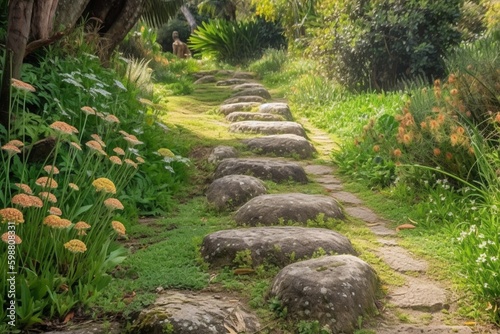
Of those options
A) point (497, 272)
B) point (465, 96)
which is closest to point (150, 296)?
point (497, 272)

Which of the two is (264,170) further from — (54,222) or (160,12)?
(160,12)

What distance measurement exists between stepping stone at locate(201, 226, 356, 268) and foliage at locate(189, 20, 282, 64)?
60.2 feet

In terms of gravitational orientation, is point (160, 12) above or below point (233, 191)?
above

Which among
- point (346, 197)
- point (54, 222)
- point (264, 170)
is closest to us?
point (54, 222)

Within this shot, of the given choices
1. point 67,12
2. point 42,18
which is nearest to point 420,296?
point 42,18

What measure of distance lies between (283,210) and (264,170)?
1471 millimetres

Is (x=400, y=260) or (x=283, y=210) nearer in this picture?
(x=400, y=260)

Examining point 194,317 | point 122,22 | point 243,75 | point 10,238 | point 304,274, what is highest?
point 122,22

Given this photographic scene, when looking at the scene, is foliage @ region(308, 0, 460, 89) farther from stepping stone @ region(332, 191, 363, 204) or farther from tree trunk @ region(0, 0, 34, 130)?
tree trunk @ region(0, 0, 34, 130)

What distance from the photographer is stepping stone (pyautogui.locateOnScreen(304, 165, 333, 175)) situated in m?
6.81

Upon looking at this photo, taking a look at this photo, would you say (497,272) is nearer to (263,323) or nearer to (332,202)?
(263,323)

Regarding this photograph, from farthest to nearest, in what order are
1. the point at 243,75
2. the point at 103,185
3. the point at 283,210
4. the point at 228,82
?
the point at 243,75, the point at 228,82, the point at 283,210, the point at 103,185

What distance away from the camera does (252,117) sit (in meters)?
9.12

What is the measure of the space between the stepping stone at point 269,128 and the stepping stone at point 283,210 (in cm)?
319
